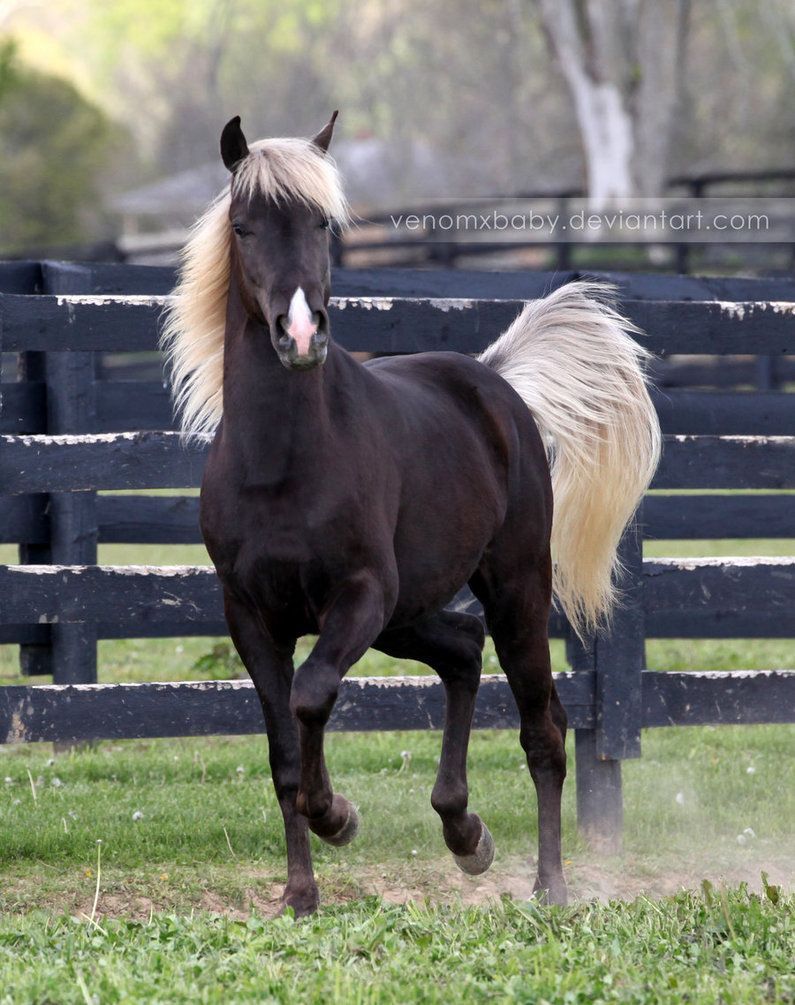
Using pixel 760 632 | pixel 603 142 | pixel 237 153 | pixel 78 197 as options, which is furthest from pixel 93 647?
pixel 78 197

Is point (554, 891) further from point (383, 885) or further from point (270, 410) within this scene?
point (270, 410)

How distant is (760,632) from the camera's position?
7.81 meters

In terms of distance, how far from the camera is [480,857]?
4.75 m

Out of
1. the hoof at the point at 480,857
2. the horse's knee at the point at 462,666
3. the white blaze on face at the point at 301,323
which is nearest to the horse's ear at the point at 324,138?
the white blaze on face at the point at 301,323

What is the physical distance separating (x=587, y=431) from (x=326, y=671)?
1822 mm

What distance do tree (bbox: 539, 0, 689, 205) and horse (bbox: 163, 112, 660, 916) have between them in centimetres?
2037

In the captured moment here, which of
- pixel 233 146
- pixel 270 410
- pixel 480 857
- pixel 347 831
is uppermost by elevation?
pixel 233 146

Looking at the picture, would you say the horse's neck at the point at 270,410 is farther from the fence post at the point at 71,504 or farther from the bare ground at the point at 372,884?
the fence post at the point at 71,504

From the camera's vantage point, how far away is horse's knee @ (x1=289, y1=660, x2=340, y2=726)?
3812mm

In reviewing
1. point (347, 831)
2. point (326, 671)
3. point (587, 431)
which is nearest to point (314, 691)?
point (326, 671)

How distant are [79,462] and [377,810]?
1.77m

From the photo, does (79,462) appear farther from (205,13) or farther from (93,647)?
(205,13)

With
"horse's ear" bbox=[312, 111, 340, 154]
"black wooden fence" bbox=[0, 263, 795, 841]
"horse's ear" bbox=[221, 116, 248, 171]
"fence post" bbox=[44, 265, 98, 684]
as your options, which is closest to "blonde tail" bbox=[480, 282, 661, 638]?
"black wooden fence" bbox=[0, 263, 795, 841]

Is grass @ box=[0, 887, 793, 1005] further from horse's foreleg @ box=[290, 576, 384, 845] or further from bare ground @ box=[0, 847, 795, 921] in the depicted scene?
bare ground @ box=[0, 847, 795, 921]
